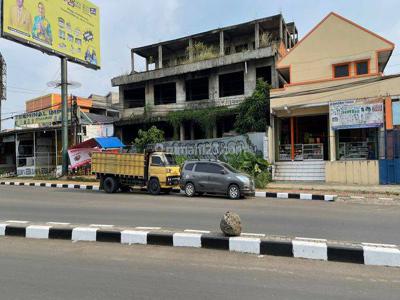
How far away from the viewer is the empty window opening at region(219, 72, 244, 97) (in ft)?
97.8

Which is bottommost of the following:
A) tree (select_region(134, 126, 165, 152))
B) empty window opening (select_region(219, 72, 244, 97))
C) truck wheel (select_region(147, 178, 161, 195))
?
truck wheel (select_region(147, 178, 161, 195))

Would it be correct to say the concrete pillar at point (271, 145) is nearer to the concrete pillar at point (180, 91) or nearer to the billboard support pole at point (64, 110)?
the concrete pillar at point (180, 91)

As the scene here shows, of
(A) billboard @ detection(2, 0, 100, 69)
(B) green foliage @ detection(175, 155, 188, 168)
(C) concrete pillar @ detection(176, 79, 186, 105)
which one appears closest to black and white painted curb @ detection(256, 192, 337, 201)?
(B) green foliage @ detection(175, 155, 188, 168)

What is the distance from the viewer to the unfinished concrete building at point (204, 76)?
91.4ft

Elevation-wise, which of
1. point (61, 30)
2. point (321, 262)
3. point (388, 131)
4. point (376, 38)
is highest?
point (61, 30)

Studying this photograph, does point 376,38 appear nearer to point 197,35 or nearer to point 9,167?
point 197,35

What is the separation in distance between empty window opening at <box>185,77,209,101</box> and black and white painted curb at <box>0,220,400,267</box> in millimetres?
24545

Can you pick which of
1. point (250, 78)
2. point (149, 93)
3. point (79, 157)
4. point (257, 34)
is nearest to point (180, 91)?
point (149, 93)

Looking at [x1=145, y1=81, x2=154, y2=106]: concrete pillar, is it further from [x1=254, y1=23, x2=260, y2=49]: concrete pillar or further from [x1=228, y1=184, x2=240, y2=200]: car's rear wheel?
[x1=228, y1=184, x2=240, y2=200]: car's rear wheel

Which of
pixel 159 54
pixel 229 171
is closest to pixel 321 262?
pixel 229 171

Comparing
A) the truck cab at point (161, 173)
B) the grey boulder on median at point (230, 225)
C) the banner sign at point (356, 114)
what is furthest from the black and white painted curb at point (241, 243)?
the banner sign at point (356, 114)

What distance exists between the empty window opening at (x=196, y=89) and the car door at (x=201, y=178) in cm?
1519

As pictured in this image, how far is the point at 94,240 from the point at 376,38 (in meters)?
20.8

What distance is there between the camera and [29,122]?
34906mm
